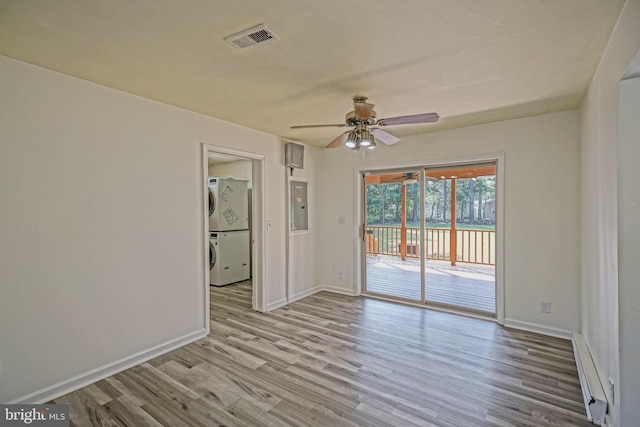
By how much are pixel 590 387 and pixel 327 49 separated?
2.91 metres

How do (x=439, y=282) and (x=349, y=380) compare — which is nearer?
(x=349, y=380)

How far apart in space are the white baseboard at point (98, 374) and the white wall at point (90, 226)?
0.04 meters

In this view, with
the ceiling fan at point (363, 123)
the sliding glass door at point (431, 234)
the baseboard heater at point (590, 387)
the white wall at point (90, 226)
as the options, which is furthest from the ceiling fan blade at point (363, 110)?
the baseboard heater at point (590, 387)

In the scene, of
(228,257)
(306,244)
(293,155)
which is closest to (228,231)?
(228,257)

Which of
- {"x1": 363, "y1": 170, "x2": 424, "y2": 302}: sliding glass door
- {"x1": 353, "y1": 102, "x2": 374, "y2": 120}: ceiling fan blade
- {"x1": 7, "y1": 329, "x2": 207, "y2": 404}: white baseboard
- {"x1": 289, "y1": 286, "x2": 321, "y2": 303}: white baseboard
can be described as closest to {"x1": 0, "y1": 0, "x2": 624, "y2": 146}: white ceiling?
{"x1": 353, "y1": 102, "x2": 374, "y2": 120}: ceiling fan blade

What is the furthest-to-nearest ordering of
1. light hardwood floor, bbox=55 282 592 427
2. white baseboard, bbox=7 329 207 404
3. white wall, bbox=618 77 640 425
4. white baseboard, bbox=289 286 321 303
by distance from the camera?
1. white baseboard, bbox=289 286 321 303
2. white baseboard, bbox=7 329 207 404
3. light hardwood floor, bbox=55 282 592 427
4. white wall, bbox=618 77 640 425

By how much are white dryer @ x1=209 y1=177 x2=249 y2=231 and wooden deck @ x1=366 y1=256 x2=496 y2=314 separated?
8.48 feet

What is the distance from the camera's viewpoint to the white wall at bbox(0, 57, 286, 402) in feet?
7.09

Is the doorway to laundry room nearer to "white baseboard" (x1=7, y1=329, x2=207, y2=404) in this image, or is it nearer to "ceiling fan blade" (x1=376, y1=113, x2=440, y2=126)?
"white baseboard" (x1=7, y1=329, x2=207, y2=404)

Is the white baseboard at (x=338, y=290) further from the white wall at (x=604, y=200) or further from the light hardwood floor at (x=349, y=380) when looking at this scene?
the white wall at (x=604, y=200)

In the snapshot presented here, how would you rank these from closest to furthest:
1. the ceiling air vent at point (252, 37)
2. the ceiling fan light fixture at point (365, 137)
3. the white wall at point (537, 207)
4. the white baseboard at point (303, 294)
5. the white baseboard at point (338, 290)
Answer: the ceiling air vent at point (252, 37) → the ceiling fan light fixture at point (365, 137) → the white wall at point (537, 207) → the white baseboard at point (303, 294) → the white baseboard at point (338, 290)

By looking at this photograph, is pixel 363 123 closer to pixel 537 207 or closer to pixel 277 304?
pixel 537 207

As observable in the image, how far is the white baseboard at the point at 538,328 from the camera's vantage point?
3335 millimetres

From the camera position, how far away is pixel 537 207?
3.47 m
